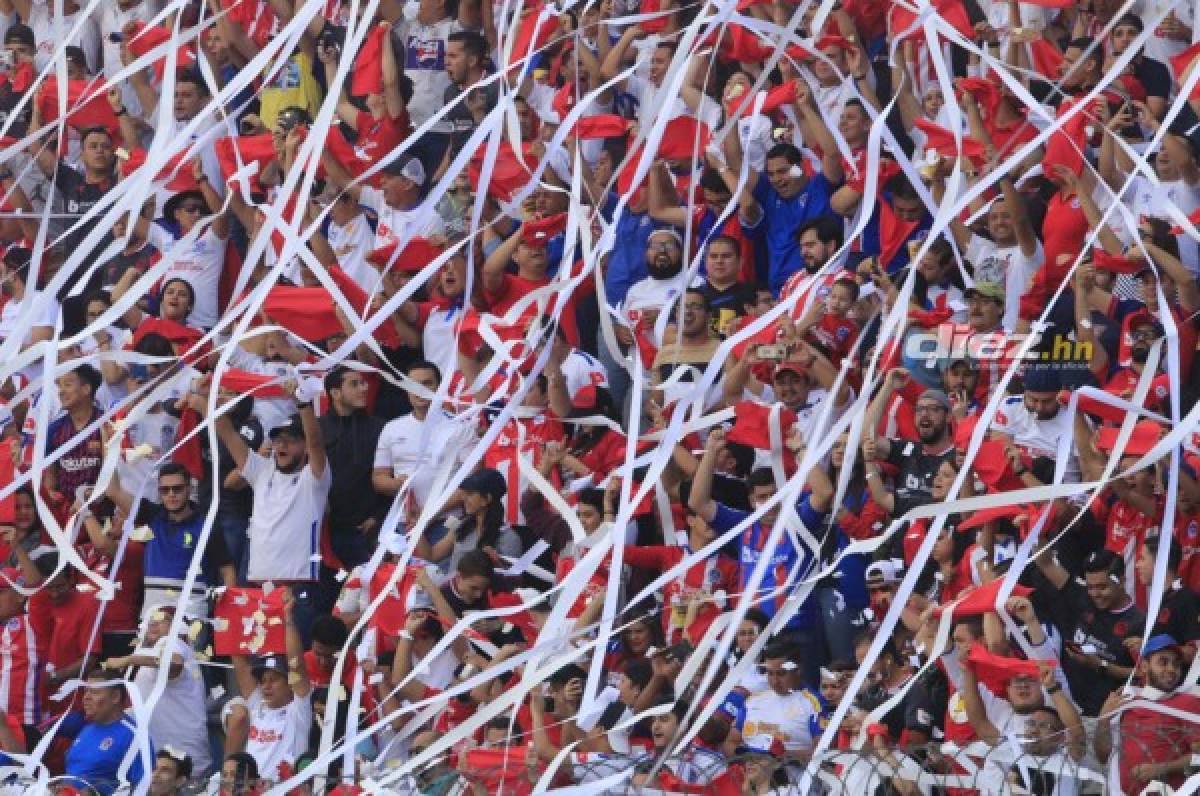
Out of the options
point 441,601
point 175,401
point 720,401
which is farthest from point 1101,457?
point 175,401

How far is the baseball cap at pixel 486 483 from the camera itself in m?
11.4

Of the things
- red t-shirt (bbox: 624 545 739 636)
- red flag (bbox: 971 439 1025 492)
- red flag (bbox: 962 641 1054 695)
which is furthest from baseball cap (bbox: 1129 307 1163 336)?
red t-shirt (bbox: 624 545 739 636)

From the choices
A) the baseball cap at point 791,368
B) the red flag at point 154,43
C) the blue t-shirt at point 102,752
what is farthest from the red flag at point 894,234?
the red flag at point 154,43

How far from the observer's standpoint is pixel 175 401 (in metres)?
12.6

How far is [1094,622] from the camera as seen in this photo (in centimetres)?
1002

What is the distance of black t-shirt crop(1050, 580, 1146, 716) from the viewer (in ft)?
32.4

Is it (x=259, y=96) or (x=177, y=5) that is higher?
(x=177, y=5)

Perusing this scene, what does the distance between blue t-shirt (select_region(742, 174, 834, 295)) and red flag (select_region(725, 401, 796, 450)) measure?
0.99m

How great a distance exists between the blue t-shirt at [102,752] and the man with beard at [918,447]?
2.98 m

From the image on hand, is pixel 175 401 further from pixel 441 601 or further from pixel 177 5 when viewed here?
pixel 177 5

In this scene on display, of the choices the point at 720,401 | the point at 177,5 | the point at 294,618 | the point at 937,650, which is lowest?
the point at 294,618

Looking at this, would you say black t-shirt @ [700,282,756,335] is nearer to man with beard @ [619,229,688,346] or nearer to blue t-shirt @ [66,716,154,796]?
man with beard @ [619,229,688,346]

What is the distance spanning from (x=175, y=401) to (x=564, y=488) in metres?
2.18

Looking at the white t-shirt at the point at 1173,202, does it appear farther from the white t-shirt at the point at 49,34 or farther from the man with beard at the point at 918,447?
the white t-shirt at the point at 49,34
